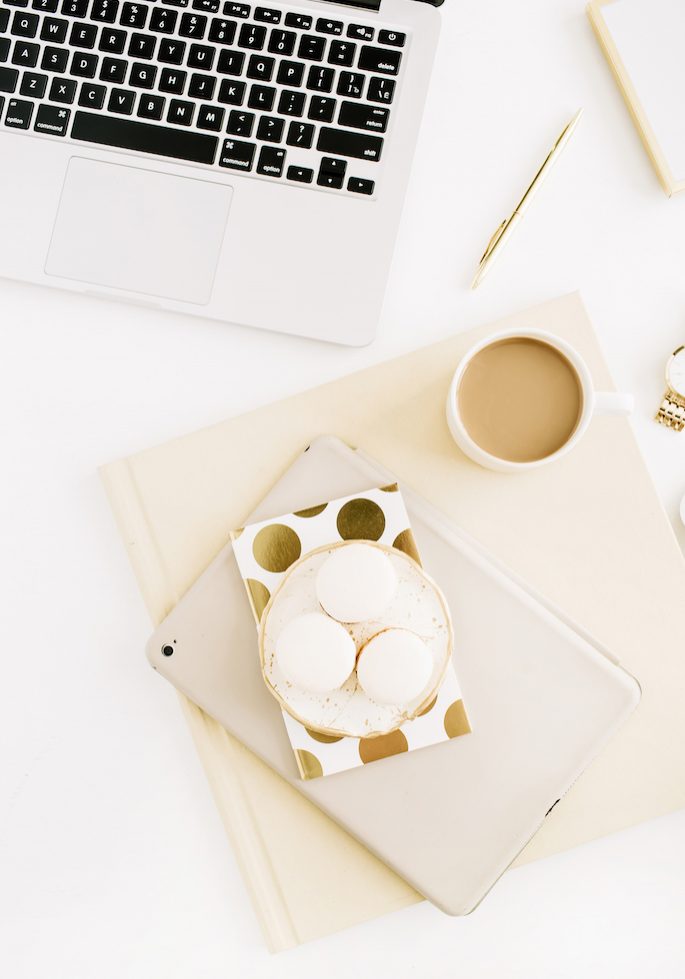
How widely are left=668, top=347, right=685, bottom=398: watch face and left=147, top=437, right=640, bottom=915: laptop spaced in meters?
0.21

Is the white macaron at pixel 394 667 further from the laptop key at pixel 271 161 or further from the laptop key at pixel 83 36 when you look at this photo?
the laptop key at pixel 83 36

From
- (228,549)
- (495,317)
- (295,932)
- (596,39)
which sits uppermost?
(596,39)

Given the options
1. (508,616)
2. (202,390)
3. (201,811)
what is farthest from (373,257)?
(201,811)

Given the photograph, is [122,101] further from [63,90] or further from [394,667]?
[394,667]

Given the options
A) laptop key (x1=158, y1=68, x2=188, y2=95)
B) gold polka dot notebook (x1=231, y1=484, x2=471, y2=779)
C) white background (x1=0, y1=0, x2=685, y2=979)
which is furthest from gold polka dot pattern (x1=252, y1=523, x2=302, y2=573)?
laptop key (x1=158, y1=68, x2=188, y2=95)

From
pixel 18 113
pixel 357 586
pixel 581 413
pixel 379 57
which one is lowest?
pixel 357 586

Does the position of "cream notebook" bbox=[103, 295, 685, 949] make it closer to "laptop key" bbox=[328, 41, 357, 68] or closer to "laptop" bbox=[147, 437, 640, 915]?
"laptop" bbox=[147, 437, 640, 915]

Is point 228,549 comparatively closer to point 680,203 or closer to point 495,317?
point 495,317

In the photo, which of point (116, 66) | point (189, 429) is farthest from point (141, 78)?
point (189, 429)

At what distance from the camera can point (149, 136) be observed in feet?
1.79

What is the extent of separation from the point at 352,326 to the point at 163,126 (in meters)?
0.20

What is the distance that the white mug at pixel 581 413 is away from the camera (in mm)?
486

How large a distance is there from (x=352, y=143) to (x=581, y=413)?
0.26m

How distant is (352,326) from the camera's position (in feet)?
1.82
